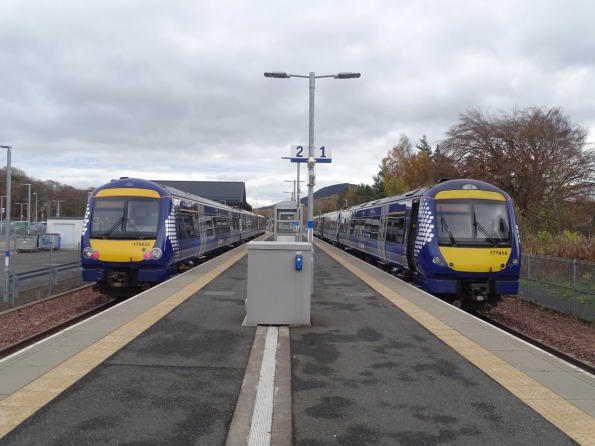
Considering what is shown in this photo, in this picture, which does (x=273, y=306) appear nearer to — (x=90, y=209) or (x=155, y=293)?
(x=155, y=293)

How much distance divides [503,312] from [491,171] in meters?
20.4

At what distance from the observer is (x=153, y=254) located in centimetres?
1268

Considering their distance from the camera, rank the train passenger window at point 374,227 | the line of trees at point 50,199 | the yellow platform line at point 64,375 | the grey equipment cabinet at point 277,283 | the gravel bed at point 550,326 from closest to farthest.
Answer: the yellow platform line at point 64,375 < the grey equipment cabinet at point 277,283 < the gravel bed at point 550,326 < the train passenger window at point 374,227 < the line of trees at point 50,199

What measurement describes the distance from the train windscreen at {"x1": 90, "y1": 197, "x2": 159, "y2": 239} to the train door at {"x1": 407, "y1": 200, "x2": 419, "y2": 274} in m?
6.66

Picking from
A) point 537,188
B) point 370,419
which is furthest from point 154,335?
point 537,188

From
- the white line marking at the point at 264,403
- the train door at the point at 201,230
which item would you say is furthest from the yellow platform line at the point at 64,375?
the train door at the point at 201,230

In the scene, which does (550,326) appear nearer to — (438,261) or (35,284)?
(438,261)

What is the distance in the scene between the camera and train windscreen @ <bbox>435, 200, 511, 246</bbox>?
449 inches

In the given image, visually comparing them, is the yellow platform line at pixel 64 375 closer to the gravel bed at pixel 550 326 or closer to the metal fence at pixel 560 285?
the gravel bed at pixel 550 326

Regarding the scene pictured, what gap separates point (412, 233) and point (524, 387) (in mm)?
8257

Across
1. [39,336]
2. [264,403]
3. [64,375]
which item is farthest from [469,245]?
[39,336]

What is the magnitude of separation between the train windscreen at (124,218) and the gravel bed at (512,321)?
2.39 metres

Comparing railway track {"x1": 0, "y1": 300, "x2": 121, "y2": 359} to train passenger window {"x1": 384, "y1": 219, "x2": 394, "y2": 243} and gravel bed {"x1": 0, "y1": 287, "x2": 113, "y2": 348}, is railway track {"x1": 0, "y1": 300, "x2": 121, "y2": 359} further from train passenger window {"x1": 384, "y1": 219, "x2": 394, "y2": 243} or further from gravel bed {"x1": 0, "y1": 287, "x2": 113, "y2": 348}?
train passenger window {"x1": 384, "y1": 219, "x2": 394, "y2": 243}

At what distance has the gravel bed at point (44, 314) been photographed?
11188 mm
